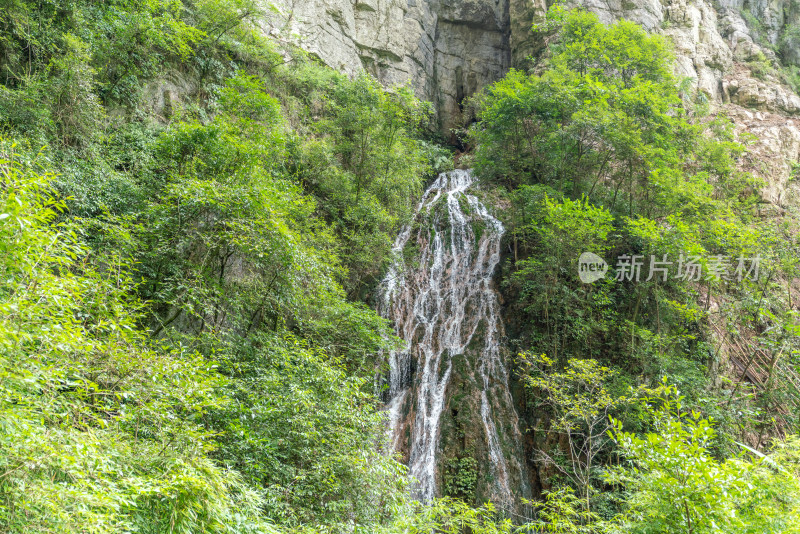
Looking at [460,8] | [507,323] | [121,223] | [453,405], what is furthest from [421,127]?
[121,223]

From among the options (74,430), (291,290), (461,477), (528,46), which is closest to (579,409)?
(461,477)

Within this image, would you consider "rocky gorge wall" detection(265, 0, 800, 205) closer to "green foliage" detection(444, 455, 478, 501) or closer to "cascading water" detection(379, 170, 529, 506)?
"cascading water" detection(379, 170, 529, 506)

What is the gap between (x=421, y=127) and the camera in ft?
76.8

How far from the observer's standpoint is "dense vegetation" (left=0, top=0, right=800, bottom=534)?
3.33 meters

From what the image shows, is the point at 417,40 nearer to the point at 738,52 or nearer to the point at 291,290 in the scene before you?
the point at 738,52

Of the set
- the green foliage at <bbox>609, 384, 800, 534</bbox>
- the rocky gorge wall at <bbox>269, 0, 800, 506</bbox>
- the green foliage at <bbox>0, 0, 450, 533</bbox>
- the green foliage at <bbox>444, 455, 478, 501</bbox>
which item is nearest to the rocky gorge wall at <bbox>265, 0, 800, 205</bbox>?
the rocky gorge wall at <bbox>269, 0, 800, 506</bbox>

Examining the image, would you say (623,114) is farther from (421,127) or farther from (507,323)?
(421,127)

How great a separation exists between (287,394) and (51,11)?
953 cm

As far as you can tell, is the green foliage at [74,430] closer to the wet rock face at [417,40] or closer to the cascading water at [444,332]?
the cascading water at [444,332]

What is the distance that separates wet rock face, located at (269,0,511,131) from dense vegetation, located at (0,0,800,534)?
10.7 ft

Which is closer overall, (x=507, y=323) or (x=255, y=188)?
(x=255, y=188)

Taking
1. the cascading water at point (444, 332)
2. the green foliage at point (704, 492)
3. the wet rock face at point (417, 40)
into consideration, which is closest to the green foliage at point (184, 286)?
the cascading water at point (444, 332)
